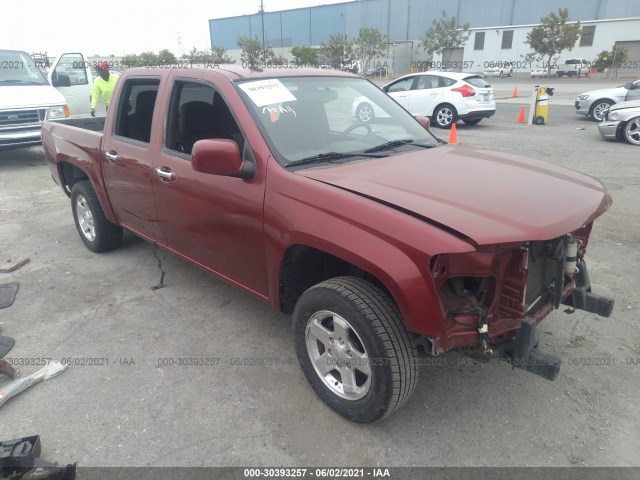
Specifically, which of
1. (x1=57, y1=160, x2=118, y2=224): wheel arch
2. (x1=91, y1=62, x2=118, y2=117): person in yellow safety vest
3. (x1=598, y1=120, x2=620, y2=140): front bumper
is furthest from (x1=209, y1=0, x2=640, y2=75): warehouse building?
(x1=57, y1=160, x2=118, y2=224): wheel arch

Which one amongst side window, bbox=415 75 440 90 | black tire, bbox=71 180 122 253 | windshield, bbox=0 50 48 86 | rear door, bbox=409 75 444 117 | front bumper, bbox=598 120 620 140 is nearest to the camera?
black tire, bbox=71 180 122 253

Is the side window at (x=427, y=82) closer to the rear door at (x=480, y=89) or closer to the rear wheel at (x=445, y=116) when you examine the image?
the rear wheel at (x=445, y=116)

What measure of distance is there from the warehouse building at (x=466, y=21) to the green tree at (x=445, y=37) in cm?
214

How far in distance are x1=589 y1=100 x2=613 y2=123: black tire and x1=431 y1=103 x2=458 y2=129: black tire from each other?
444 centimetres

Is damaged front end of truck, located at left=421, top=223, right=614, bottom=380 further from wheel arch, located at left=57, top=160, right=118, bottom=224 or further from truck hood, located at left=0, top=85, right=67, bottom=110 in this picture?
truck hood, located at left=0, top=85, right=67, bottom=110

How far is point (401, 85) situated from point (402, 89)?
15 cm

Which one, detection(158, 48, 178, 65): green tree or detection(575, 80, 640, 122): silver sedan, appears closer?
detection(158, 48, 178, 65): green tree

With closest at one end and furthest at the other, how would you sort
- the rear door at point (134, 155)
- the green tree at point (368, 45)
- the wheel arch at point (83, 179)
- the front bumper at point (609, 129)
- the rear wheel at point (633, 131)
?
the rear door at point (134, 155)
the wheel arch at point (83, 179)
the rear wheel at point (633, 131)
the front bumper at point (609, 129)
the green tree at point (368, 45)

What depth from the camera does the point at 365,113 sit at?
353 centimetres

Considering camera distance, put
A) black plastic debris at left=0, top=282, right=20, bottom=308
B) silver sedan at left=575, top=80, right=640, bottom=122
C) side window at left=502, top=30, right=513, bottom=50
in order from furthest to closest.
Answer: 1. side window at left=502, top=30, right=513, bottom=50
2. silver sedan at left=575, top=80, right=640, bottom=122
3. black plastic debris at left=0, top=282, right=20, bottom=308

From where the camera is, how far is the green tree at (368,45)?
59375 millimetres

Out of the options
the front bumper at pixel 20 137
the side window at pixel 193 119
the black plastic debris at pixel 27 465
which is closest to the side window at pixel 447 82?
the front bumper at pixel 20 137

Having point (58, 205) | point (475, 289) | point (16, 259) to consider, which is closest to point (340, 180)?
point (475, 289)

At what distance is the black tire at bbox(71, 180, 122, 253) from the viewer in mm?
4746
